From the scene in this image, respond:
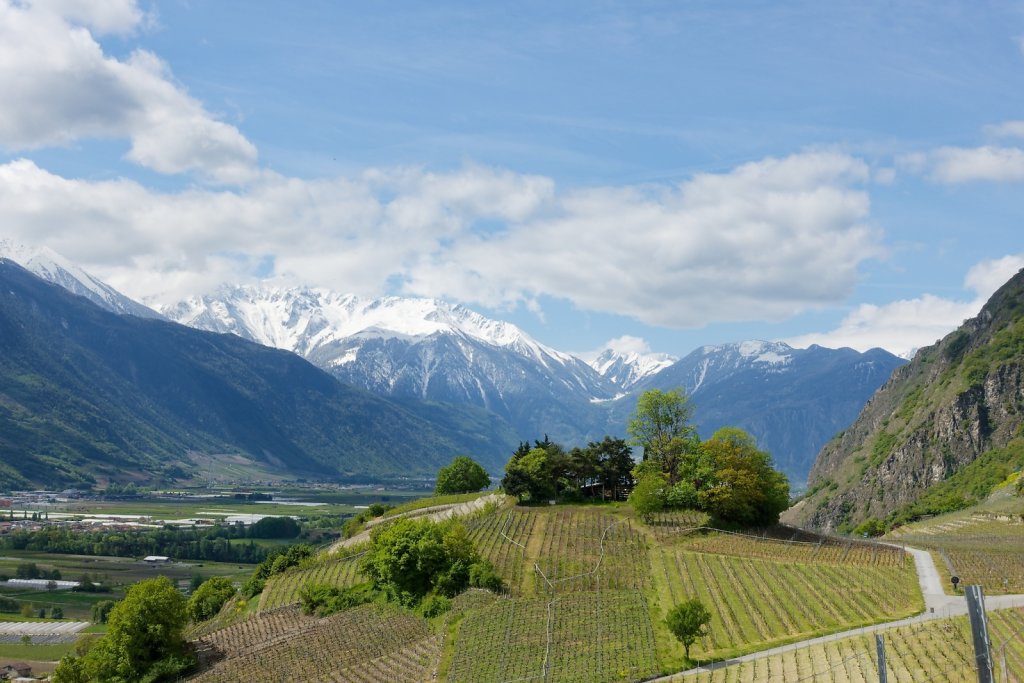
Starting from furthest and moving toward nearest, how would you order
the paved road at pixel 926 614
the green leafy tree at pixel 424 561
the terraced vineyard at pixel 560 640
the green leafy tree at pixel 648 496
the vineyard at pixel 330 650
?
the green leafy tree at pixel 648 496 → the green leafy tree at pixel 424 561 → the vineyard at pixel 330 650 → the terraced vineyard at pixel 560 640 → the paved road at pixel 926 614

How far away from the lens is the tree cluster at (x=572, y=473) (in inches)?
4569

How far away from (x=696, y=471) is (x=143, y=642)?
6553cm

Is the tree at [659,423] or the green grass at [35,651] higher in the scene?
the tree at [659,423]

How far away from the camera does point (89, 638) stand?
129875 mm

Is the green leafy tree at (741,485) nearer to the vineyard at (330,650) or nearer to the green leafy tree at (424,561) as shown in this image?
the green leafy tree at (424,561)

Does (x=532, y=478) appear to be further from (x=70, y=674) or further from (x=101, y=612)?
(x=101, y=612)

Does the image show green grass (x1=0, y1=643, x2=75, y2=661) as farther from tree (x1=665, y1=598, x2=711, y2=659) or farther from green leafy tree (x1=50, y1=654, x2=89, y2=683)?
tree (x1=665, y1=598, x2=711, y2=659)

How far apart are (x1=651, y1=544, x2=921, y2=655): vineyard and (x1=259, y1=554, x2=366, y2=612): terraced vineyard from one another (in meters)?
43.5

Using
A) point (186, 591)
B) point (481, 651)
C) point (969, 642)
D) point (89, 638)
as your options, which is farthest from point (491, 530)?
point (186, 591)

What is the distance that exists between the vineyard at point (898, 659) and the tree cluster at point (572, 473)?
61198mm

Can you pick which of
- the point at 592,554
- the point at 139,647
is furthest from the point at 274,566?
the point at 592,554

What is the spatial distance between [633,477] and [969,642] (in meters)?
65.5

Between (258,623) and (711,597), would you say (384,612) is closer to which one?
(258,623)

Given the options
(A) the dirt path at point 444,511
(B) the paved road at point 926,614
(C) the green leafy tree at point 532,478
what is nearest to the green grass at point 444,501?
(A) the dirt path at point 444,511
